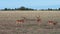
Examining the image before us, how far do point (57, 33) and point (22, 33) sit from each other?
2224mm

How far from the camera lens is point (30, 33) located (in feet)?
61.4

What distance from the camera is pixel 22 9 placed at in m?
116

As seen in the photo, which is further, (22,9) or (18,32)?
(22,9)

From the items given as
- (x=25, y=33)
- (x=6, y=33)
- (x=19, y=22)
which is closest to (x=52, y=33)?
(x=25, y=33)

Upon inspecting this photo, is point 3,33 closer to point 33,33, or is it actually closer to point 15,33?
point 15,33

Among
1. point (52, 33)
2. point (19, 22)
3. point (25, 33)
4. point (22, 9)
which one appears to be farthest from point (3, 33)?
point (22, 9)

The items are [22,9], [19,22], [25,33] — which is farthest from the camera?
[22,9]

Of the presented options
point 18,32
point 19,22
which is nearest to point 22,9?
point 19,22

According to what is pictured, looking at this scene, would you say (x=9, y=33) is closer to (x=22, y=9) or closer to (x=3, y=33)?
(x=3, y=33)

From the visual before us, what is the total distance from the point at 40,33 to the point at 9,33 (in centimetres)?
197

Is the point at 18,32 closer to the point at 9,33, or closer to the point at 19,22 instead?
the point at 9,33

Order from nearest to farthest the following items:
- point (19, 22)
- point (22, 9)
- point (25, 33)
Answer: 1. point (25, 33)
2. point (19, 22)
3. point (22, 9)

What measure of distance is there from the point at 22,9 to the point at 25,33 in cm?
9780

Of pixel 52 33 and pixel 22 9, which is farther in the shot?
pixel 22 9
